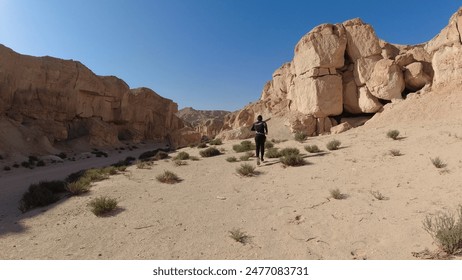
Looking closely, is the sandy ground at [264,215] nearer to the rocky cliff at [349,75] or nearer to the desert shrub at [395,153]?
the desert shrub at [395,153]

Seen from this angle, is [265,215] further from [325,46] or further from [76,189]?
[325,46]

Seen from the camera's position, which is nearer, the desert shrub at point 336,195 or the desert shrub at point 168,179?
the desert shrub at point 336,195

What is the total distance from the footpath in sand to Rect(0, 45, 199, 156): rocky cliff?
22.8 metres

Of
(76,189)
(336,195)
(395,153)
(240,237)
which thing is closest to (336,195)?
(336,195)

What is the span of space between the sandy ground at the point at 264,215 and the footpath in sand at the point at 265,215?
0.02m

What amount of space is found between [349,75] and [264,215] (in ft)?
66.1

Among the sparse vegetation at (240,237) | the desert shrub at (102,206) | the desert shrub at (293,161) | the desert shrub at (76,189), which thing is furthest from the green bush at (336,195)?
the desert shrub at (76,189)

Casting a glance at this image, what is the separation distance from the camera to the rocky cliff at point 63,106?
27.4 meters

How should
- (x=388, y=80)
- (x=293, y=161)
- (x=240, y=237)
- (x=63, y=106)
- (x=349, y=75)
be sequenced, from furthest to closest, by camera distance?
(x=63, y=106) < (x=349, y=75) < (x=388, y=80) < (x=293, y=161) < (x=240, y=237)

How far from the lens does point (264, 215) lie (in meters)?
5.60

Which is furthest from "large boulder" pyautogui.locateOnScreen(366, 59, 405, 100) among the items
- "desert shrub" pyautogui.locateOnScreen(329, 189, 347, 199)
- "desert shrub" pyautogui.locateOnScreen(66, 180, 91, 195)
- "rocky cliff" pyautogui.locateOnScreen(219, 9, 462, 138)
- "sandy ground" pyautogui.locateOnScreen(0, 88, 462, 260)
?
"desert shrub" pyautogui.locateOnScreen(66, 180, 91, 195)

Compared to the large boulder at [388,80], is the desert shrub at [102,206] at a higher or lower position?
lower
